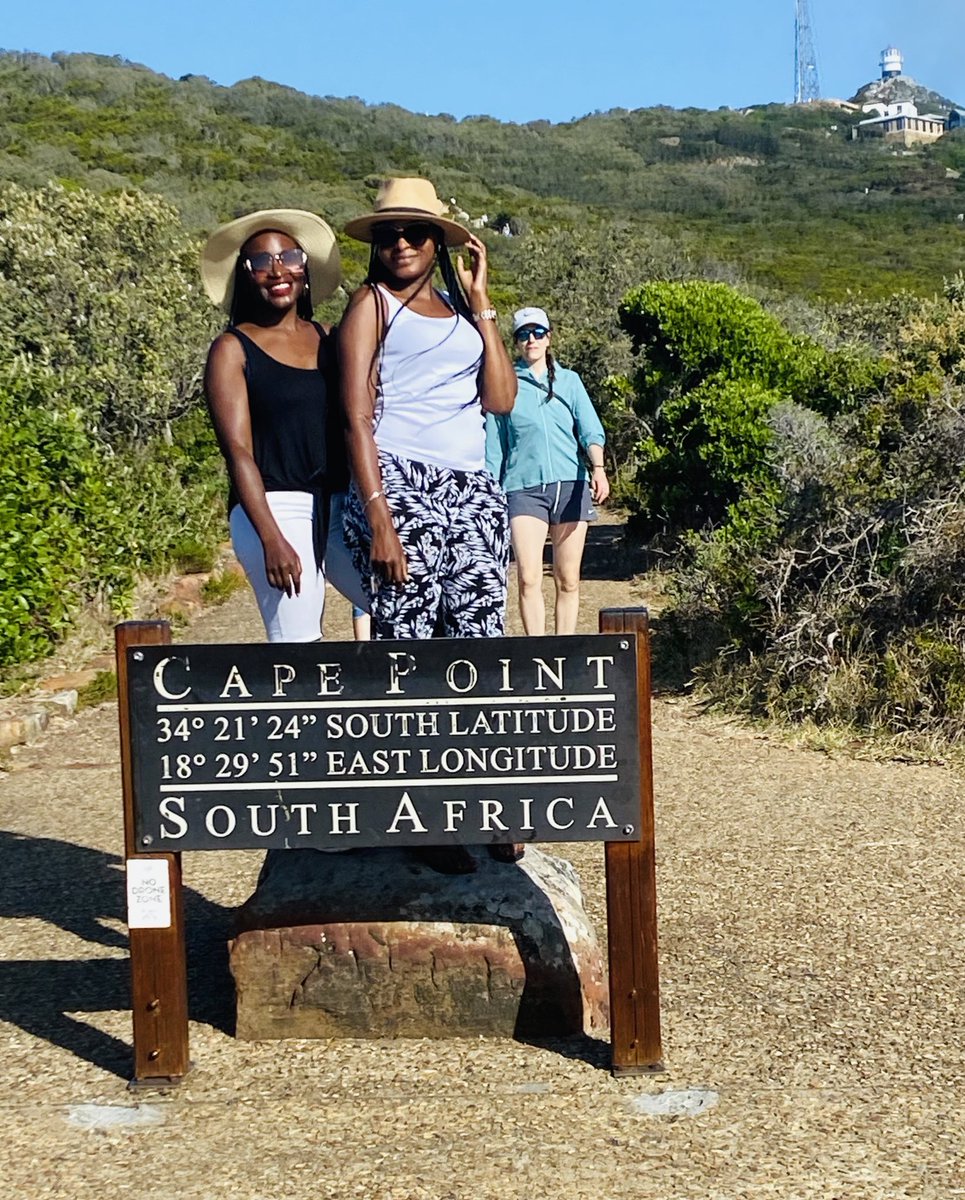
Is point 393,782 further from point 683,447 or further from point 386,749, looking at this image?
point 683,447

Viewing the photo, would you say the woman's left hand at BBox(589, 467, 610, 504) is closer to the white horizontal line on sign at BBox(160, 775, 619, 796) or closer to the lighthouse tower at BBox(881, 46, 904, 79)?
the white horizontal line on sign at BBox(160, 775, 619, 796)

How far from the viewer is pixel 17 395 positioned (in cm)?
912

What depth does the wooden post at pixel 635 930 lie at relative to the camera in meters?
3.21

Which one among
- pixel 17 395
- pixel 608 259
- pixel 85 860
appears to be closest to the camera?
pixel 85 860

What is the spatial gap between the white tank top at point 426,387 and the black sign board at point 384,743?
731 mm

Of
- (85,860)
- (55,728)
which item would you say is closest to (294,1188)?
(85,860)

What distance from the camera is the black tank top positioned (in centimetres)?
372

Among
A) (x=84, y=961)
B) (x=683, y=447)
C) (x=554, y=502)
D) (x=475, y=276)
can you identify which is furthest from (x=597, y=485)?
(x=683, y=447)

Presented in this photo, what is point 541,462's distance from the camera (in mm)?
6371

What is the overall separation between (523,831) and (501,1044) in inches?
23.6

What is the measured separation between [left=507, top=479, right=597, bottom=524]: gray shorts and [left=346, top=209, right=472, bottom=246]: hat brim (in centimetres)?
256

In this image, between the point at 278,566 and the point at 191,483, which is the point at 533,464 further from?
the point at 191,483

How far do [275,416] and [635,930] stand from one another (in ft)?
5.00

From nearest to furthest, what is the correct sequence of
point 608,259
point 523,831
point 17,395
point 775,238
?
point 523,831 → point 17,395 → point 608,259 → point 775,238
